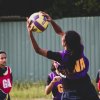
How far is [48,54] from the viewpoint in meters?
7.55

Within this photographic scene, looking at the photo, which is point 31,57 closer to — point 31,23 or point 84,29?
point 84,29

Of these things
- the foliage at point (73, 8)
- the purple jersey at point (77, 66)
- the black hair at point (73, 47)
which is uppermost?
the foliage at point (73, 8)

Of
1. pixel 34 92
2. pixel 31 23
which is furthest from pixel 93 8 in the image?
pixel 31 23

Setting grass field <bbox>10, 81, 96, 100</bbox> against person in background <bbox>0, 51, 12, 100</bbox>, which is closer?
person in background <bbox>0, 51, 12, 100</bbox>

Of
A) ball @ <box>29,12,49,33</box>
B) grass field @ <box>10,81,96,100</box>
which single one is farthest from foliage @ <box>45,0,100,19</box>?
ball @ <box>29,12,49,33</box>

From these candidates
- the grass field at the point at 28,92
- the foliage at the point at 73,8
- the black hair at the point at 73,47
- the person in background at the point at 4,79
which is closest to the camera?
the black hair at the point at 73,47

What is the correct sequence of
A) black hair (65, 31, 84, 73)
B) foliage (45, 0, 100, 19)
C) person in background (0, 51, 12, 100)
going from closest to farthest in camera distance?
1. black hair (65, 31, 84, 73)
2. person in background (0, 51, 12, 100)
3. foliage (45, 0, 100, 19)

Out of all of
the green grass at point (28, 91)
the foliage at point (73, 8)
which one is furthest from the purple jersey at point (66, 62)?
the foliage at point (73, 8)

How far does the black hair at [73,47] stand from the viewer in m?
7.54

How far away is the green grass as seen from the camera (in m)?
15.9

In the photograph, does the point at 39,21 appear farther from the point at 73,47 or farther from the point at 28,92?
the point at 28,92

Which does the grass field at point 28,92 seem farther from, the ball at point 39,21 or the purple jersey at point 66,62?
the purple jersey at point 66,62

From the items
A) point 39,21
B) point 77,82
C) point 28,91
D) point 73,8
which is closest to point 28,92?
point 28,91

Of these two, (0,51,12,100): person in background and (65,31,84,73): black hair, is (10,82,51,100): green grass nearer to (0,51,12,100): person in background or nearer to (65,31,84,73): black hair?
(0,51,12,100): person in background
